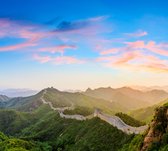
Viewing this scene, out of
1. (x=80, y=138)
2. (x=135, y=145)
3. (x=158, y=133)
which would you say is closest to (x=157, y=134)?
(x=158, y=133)

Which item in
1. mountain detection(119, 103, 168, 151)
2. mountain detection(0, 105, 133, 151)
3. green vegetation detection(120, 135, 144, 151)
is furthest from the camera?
mountain detection(0, 105, 133, 151)

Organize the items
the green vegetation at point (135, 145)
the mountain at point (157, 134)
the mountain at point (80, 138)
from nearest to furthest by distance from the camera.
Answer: the mountain at point (157, 134) → the green vegetation at point (135, 145) → the mountain at point (80, 138)

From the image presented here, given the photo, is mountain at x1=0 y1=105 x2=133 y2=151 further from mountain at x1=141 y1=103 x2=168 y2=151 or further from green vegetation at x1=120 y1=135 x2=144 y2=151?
mountain at x1=141 y1=103 x2=168 y2=151

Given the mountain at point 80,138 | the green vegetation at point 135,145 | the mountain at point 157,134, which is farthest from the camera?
the mountain at point 80,138

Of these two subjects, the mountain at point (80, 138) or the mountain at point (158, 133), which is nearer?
the mountain at point (158, 133)

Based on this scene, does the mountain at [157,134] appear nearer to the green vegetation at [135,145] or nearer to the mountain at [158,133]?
the mountain at [158,133]

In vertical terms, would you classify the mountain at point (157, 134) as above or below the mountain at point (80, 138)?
above

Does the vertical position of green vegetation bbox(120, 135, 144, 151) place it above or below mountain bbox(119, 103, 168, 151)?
below

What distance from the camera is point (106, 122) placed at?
51.1m

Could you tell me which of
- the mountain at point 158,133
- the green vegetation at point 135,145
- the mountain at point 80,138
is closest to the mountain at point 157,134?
the mountain at point 158,133

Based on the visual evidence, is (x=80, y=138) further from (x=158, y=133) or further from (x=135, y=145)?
(x=158, y=133)

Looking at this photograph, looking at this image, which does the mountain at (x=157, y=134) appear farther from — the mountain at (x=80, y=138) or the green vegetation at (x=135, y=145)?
the mountain at (x=80, y=138)

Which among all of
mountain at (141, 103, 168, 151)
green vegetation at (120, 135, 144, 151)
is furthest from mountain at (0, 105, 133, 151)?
mountain at (141, 103, 168, 151)

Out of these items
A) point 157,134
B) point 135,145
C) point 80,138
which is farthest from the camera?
point 80,138
